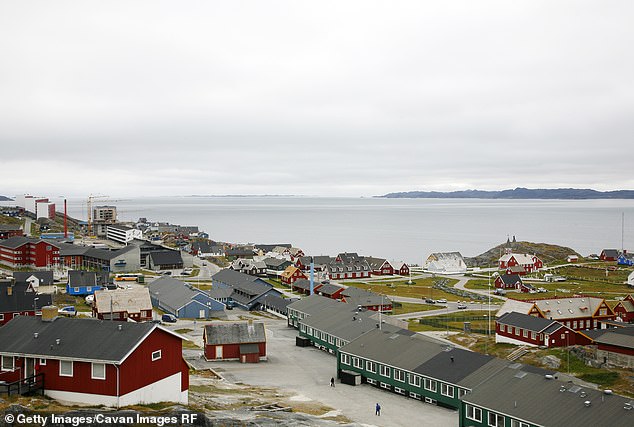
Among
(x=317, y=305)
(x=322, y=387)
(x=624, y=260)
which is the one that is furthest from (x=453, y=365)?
(x=624, y=260)

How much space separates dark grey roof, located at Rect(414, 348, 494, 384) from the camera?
135 ft

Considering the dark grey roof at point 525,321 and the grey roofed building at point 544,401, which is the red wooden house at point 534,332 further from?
the grey roofed building at point 544,401

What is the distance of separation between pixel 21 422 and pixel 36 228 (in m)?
173

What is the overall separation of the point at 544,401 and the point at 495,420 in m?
3.19

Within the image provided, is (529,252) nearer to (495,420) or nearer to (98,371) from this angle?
(495,420)

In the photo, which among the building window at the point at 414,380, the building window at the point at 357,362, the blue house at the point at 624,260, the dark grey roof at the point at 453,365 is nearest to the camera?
the dark grey roof at the point at 453,365

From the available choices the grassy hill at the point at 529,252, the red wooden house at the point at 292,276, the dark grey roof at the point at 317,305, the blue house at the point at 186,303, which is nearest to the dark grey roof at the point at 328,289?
the red wooden house at the point at 292,276

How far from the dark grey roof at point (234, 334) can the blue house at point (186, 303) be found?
21.7 meters

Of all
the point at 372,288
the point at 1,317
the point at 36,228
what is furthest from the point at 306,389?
the point at 36,228

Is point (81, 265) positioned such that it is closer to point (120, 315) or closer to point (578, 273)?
point (120, 315)

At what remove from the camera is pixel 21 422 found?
962 inches

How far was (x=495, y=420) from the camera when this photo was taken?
34500mm

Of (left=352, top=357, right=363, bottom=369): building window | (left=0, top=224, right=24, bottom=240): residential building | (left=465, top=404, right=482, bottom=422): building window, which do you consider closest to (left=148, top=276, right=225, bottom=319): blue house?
(left=352, top=357, right=363, bottom=369): building window

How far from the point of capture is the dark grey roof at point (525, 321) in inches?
2263
